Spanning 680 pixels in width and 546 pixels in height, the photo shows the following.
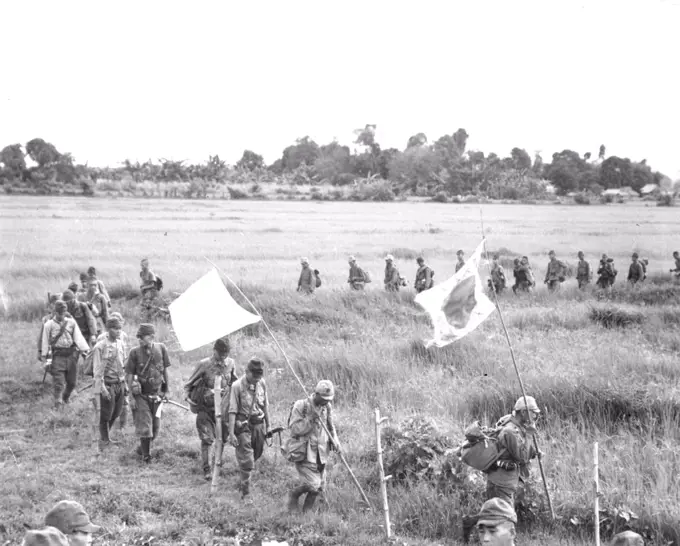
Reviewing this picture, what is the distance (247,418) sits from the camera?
749 centimetres

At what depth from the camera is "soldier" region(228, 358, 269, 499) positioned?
24.3 feet

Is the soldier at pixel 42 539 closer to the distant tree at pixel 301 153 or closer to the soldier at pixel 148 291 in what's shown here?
the soldier at pixel 148 291

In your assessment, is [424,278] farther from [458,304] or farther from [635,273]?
[458,304]

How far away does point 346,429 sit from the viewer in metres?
9.35

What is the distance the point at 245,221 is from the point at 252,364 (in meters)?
29.8

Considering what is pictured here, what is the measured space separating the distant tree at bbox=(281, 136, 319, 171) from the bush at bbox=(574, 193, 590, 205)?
15516mm

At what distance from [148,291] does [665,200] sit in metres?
31.9

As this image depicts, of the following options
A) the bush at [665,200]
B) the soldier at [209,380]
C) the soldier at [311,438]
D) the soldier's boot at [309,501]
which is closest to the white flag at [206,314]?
the soldier at [209,380]

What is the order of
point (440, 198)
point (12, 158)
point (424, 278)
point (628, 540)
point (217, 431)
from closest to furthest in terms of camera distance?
point (628, 540), point (217, 431), point (424, 278), point (12, 158), point (440, 198)

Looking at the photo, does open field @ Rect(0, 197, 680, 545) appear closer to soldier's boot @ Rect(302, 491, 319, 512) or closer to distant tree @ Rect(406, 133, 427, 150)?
soldier's boot @ Rect(302, 491, 319, 512)

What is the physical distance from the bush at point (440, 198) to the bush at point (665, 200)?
40.3 ft

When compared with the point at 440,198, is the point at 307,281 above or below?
below

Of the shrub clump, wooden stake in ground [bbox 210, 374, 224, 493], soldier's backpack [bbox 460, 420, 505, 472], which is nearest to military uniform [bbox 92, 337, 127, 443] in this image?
wooden stake in ground [bbox 210, 374, 224, 493]

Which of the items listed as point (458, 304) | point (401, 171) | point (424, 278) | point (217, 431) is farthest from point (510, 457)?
point (401, 171)
